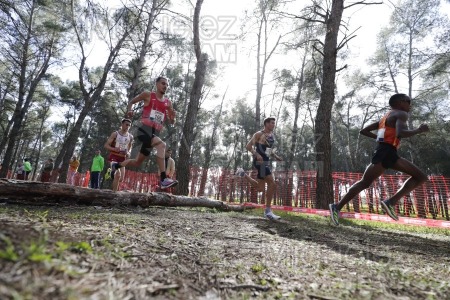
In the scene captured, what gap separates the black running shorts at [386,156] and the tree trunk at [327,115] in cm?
311

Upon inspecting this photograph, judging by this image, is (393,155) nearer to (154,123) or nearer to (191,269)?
(191,269)

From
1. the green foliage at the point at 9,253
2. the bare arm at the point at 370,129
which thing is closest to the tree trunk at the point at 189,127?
the bare arm at the point at 370,129

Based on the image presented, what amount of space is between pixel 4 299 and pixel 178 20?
13.7 meters

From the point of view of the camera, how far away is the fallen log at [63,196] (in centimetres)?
314

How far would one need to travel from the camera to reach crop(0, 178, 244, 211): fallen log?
3143 millimetres

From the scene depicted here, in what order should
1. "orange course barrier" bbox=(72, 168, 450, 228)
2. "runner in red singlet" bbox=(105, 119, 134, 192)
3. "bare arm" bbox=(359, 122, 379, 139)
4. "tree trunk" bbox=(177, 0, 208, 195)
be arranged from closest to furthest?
"bare arm" bbox=(359, 122, 379, 139) → "runner in red singlet" bbox=(105, 119, 134, 192) → "tree trunk" bbox=(177, 0, 208, 195) → "orange course barrier" bbox=(72, 168, 450, 228)

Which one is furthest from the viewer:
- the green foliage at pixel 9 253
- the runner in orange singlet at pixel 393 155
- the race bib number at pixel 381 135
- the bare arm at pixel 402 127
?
the race bib number at pixel 381 135

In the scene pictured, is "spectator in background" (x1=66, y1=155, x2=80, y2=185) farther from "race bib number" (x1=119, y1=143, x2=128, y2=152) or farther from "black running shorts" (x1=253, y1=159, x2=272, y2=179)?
"black running shorts" (x1=253, y1=159, x2=272, y2=179)

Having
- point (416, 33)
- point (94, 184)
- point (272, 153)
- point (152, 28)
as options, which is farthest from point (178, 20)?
point (416, 33)

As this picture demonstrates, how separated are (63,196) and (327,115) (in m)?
6.51

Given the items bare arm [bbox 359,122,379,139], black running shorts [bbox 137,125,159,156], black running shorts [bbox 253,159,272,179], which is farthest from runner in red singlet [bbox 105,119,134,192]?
bare arm [bbox 359,122,379,139]

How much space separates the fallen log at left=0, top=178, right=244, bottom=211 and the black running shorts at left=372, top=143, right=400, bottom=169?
3721mm

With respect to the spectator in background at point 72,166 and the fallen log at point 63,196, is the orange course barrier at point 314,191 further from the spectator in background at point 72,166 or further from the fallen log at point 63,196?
the spectator in background at point 72,166

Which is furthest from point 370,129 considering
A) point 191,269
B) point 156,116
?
point 191,269
